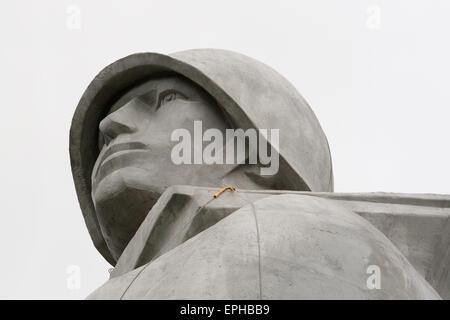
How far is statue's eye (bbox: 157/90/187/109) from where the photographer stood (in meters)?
9.91

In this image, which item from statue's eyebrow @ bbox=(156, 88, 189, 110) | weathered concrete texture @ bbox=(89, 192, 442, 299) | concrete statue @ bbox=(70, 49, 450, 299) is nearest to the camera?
weathered concrete texture @ bbox=(89, 192, 442, 299)

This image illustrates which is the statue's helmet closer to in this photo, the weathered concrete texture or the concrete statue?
the concrete statue

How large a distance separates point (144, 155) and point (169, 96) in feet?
2.50

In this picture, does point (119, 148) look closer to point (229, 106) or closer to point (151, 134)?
point (151, 134)

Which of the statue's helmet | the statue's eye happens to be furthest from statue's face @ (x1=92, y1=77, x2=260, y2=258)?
the statue's helmet

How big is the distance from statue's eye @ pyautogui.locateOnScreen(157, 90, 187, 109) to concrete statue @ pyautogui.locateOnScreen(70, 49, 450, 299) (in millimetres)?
12

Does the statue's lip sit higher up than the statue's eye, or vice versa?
the statue's eye

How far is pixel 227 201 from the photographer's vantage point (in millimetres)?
7492

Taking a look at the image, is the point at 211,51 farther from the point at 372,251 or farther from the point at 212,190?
the point at 372,251

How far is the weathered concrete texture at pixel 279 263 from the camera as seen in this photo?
19.5ft

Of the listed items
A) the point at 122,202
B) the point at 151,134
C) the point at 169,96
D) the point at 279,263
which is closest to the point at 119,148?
the point at 151,134

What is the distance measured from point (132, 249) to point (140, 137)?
1897mm

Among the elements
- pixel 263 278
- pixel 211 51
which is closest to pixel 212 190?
pixel 263 278

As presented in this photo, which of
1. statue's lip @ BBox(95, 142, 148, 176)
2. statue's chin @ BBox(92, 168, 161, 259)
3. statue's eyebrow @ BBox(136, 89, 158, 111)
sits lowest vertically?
statue's chin @ BBox(92, 168, 161, 259)
